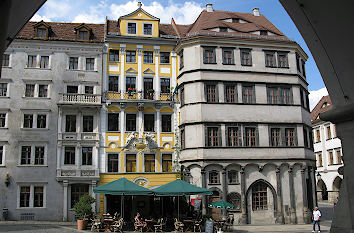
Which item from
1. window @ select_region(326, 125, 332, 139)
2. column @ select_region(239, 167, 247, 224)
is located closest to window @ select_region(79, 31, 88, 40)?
column @ select_region(239, 167, 247, 224)

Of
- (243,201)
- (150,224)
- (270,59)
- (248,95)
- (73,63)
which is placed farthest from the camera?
(270,59)

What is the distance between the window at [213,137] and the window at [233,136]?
0.94 metres

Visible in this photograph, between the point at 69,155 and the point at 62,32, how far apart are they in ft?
37.1

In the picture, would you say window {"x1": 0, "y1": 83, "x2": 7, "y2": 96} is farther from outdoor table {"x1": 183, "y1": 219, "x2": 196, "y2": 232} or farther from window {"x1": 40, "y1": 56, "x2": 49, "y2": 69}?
outdoor table {"x1": 183, "y1": 219, "x2": 196, "y2": 232}

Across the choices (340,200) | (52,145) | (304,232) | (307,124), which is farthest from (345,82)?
(307,124)

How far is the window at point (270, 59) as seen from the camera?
3342 centimetres

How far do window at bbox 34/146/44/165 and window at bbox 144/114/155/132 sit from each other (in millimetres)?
8884

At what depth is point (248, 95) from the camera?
32438 mm

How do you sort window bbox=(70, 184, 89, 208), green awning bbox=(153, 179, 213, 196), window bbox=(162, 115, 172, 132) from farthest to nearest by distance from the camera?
window bbox=(162, 115, 172, 132)
window bbox=(70, 184, 89, 208)
green awning bbox=(153, 179, 213, 196)

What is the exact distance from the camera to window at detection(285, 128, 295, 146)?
106 feet

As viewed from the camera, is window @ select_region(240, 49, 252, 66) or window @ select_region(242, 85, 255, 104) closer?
window @ select_region(242, 85, 255, 104)

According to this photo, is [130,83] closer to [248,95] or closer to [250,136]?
[248,95]

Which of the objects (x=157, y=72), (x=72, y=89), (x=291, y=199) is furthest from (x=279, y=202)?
(x=72, y=89)

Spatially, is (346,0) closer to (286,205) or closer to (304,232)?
(304,232)
